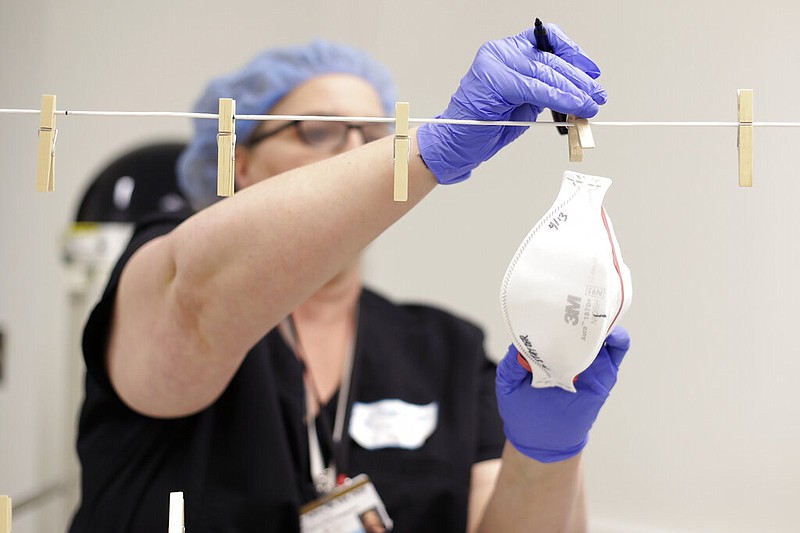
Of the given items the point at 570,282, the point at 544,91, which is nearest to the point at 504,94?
the point at 544,91

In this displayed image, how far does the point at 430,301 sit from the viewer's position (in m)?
2.10

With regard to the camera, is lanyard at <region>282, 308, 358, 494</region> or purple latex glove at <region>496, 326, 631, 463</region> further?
lanyard at <region>282, 308, 358, 494</region>

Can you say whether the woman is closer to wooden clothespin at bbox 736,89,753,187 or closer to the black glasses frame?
the black glasses frame

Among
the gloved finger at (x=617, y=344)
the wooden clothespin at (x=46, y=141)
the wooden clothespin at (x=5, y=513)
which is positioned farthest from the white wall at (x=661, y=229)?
the wooden clothespin at (x=5, y=513)

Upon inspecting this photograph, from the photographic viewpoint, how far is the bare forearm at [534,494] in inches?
41.0

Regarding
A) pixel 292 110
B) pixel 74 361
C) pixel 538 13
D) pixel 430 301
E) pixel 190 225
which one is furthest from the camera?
pixel 430 301

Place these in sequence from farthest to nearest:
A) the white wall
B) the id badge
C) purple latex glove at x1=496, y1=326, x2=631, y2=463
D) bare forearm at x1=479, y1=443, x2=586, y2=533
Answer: the white wall → the id badge → bare forearm at x1=479, y1=443, x2=586, y2=533 → purple latex glove at x1=496, y1=326, x2=631, y2=463

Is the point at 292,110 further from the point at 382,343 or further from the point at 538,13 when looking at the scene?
the point at 538,13

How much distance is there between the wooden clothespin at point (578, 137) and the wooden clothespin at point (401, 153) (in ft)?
0.52

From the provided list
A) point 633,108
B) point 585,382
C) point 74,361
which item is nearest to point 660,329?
point 633,108

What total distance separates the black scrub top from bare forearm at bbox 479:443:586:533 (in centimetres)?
15

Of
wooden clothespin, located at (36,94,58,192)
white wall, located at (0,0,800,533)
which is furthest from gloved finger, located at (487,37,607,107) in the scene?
white wall, located at (0,0,800,533)

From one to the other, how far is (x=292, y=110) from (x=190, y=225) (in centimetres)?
45

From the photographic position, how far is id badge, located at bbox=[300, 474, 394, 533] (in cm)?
116
